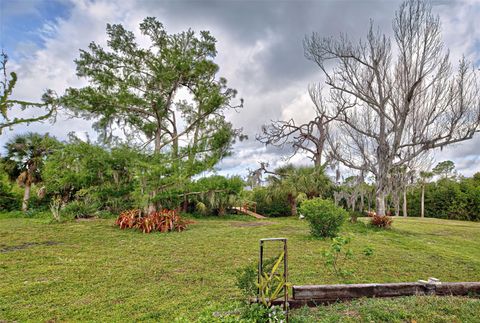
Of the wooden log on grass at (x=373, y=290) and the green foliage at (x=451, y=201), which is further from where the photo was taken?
the green foliage at (x=451, y=201)

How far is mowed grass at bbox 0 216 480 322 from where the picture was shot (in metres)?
2.78

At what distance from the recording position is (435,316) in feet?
8.45

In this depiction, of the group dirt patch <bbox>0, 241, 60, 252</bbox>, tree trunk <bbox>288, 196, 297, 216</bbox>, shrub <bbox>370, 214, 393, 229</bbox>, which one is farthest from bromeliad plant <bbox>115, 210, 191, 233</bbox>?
tree trunk <bbox>288, 196, 297, 216</bbox>

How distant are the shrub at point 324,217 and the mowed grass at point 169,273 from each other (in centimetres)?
48

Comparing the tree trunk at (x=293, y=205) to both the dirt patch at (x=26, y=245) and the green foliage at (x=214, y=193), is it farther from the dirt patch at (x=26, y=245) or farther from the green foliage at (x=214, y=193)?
the dirt patch at (x=26, y=245)

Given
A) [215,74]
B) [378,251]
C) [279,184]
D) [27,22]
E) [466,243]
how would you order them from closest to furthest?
[27,22] < [378,251] < [466,243] < [215,74] < [279,184]

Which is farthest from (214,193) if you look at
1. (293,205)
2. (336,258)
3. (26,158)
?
(26,158)

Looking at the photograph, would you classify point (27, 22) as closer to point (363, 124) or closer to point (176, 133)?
point (176, 133)

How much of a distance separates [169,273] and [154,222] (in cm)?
481

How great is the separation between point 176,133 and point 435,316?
40.0 ft

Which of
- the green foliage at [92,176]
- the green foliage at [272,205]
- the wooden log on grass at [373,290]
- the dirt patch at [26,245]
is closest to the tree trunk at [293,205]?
the green foliage at [272,205]

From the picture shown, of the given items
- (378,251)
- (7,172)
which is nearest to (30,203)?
(7,172)

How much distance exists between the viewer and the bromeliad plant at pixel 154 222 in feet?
28.7

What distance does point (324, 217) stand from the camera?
7.54 metres
